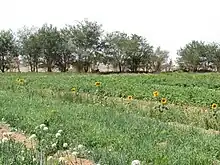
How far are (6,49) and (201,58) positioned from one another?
79.9 ft

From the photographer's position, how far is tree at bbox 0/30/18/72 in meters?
52.8

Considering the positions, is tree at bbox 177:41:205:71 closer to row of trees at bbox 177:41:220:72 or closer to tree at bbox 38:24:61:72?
row of trees at bbox 177:41:220:72

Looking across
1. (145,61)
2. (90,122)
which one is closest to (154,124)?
(90,122)

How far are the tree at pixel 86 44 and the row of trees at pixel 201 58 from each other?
452 inches

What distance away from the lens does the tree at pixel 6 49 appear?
173ft

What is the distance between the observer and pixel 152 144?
21.7 ft

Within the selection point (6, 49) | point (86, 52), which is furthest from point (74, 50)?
point (6, 49)

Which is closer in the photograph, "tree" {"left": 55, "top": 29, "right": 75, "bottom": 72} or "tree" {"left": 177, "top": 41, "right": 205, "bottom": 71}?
"tree" {"left": 55, "top": 29, "right": 75, "bottom": 72}

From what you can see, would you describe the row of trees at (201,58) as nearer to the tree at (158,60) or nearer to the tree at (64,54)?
the tree at (158,60)

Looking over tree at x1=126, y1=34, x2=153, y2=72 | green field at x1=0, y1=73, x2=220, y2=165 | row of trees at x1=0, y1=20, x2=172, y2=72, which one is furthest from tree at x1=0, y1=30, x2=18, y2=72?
green field at x1=0, y1=73, x2=220, y2=165

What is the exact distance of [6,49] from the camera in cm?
5322

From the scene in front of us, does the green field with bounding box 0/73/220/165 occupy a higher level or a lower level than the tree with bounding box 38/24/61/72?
lower

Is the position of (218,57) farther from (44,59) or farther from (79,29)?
(44,59)

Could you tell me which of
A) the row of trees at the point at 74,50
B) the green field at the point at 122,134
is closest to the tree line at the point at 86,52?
the row of trees at the point at 74,50
